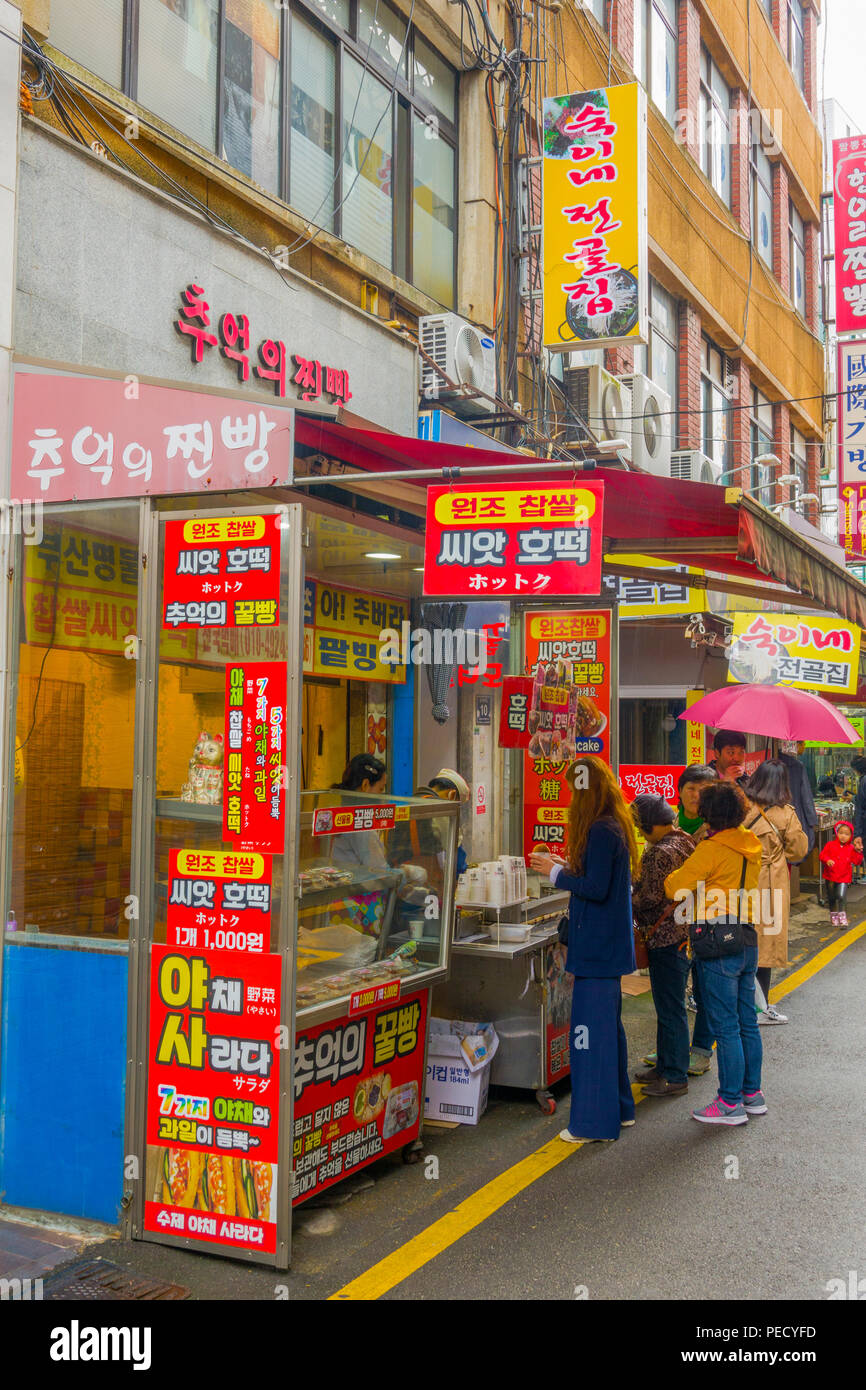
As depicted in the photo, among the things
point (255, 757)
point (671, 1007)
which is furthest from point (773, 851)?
point (255, 757)

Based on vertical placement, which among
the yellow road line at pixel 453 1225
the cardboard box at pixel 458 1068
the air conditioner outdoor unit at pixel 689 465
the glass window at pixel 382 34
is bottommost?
the yellow road line at pixel 453 1225

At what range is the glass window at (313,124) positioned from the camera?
28.3 feet

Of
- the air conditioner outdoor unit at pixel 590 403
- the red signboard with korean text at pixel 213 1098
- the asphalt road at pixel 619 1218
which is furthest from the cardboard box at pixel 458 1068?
the air conditioner outdoor unit at pixel 590 403

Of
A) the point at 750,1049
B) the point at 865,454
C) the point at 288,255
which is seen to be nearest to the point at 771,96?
the point at 865,454

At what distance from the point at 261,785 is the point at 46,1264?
1.99 metres

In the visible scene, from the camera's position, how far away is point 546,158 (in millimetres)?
10852

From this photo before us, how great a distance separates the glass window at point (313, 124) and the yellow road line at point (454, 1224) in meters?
6.73

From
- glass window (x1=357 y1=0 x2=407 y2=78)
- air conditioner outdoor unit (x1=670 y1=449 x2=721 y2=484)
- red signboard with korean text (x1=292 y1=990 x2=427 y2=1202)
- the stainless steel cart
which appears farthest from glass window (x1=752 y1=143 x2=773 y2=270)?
red signboard with korean text (x1=292 y1=990 x2=427 y2=1202)

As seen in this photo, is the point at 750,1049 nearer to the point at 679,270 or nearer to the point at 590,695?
the point at 590,695

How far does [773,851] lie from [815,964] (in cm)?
321

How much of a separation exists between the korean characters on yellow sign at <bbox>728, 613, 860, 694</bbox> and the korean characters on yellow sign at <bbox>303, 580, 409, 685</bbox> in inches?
138

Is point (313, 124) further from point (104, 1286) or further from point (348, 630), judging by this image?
point (104, 1286)

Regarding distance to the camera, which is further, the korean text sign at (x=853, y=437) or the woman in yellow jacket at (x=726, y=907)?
the korean text sign at (x=853, y=437)

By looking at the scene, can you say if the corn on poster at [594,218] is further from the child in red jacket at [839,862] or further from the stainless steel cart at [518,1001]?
the stainless steel cart at [518,1001]
